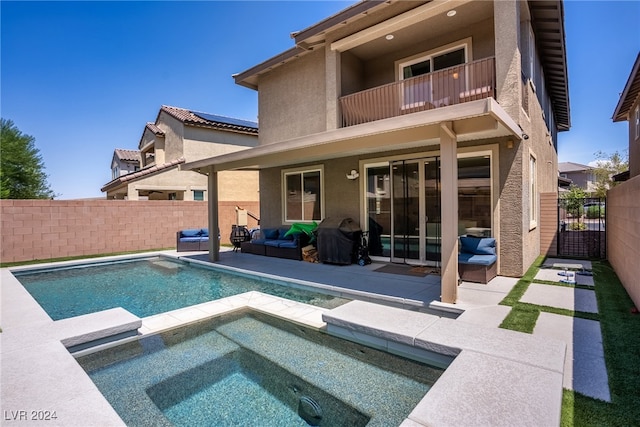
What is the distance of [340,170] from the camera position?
35.0 feet

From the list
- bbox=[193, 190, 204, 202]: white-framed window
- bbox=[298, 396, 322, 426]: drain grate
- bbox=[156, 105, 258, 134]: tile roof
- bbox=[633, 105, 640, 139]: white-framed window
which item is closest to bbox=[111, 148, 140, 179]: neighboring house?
bbox=[156, 105, 258, 134]: tile roof

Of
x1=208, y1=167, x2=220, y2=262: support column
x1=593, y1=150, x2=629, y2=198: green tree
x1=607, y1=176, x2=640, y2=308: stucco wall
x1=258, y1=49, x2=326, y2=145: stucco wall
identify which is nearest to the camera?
x1=607, y1=176, x2=640, y2=308: stucco wall

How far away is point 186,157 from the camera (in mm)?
19312

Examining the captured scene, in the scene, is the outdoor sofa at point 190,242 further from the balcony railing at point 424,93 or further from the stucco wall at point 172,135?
the stucco wall at point 172,135

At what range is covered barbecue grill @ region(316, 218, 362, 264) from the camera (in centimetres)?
948

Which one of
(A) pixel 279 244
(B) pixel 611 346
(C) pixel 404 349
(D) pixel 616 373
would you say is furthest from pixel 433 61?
(D) pixel 616 373

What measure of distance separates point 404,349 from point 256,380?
6.02ft

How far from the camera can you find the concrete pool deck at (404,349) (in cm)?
261

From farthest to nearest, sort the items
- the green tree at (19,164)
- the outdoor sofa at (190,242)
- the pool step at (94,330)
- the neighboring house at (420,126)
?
the green tree at (19,164)
the outdoor sofa at (190,242)
the neighboring house at (420,126)
the pool step at (94,330)

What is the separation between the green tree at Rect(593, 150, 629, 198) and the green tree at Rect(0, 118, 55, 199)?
130 feet

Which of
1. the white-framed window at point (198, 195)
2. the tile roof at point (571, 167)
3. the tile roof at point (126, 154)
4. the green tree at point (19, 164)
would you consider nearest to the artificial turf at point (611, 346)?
the white-framed window at point (198, 195)

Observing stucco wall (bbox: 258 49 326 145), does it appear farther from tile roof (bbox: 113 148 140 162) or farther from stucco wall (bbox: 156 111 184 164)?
tile roof (bbox: 113 148 140 162)

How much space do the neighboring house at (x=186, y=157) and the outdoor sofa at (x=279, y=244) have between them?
6.80 m

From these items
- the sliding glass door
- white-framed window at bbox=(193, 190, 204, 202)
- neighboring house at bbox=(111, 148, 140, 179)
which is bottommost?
the sliding glass door
